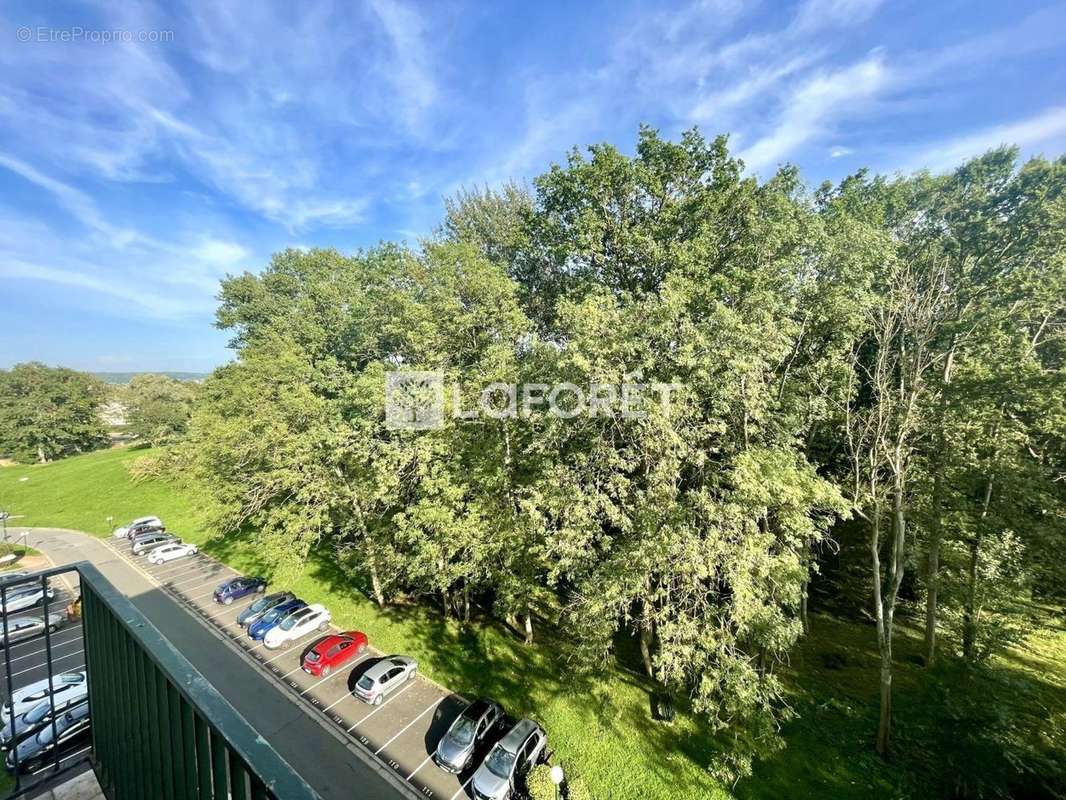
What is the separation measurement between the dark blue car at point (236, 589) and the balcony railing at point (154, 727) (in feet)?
52.2

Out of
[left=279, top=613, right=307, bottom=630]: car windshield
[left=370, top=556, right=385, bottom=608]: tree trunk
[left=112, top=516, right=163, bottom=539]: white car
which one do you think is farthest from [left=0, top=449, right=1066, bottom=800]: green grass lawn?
[left=112, top=516, right=163, bottom=539]: white car

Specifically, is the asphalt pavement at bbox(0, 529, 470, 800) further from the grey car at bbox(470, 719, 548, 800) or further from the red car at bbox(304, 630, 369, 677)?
the grey car at bbox(470, 719, 548, 800)

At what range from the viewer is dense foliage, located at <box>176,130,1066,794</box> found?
9422 millimetres

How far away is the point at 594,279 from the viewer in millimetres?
16438

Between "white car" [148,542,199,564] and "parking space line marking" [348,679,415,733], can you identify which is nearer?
"parking space line marking" [348,679,415,733]

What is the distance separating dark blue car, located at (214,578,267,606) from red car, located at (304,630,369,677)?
602cm

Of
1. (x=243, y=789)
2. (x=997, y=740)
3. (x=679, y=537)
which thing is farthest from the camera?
(x=679, y=537)

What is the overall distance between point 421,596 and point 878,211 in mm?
22258

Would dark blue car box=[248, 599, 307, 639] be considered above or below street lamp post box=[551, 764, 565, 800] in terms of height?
above

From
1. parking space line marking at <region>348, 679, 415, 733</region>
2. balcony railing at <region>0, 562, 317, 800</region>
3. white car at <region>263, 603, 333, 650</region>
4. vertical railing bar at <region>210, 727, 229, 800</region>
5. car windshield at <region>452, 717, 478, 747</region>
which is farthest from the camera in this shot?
white car at <region>263, 603, 333, 650</region>

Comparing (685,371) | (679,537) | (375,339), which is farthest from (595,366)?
(375,339)

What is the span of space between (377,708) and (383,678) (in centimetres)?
70

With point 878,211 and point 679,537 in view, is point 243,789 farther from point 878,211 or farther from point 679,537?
point 878,211

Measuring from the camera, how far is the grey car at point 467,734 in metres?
10.2
